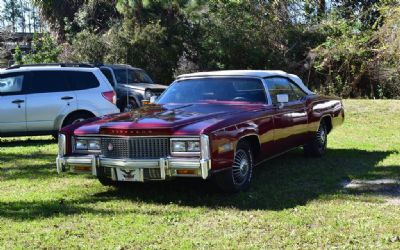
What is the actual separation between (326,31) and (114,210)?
61.0 feet

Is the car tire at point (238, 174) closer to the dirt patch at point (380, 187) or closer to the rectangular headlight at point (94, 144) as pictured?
the dirt patch at point (380, 187)

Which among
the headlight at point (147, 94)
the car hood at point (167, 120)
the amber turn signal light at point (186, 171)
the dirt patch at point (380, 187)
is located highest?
the headlight at point (147, 94)

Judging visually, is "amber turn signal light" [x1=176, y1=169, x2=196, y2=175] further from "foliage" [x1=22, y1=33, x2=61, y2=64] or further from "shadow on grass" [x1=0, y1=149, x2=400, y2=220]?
"foliage" [x1=22, y1=33, x2=61, y2=64]

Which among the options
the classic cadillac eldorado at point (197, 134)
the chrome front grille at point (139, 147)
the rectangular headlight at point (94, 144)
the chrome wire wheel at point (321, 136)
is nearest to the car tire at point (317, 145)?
the chrome wire wheel at point (321, 136)

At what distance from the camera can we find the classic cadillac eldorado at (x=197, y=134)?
626 centimetres

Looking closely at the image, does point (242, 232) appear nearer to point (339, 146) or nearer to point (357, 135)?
point (339, 146)

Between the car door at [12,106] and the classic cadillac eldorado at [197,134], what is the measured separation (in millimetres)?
4161

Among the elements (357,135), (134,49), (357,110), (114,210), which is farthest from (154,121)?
(134,49)

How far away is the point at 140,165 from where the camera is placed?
632 cm

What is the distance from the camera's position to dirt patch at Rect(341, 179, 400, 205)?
683 cm

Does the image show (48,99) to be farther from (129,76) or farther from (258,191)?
(129,76)

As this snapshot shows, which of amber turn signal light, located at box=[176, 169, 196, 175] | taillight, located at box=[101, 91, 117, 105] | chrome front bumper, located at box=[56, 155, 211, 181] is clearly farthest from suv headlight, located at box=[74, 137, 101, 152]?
taillight, located at box=[101, 91, 117, 105]

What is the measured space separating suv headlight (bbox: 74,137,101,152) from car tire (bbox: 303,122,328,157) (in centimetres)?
398

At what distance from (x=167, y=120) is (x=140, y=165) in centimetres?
64
